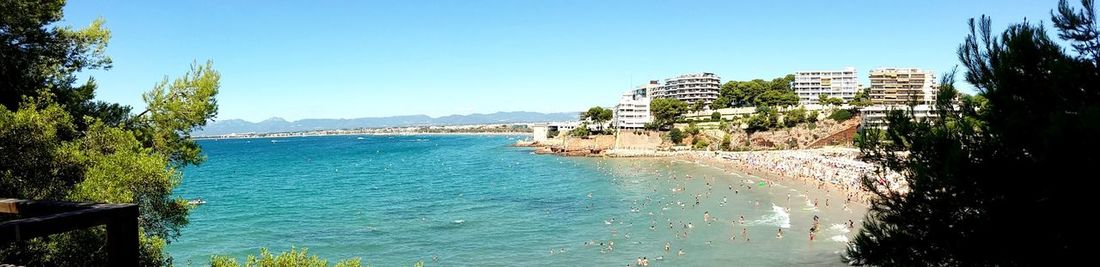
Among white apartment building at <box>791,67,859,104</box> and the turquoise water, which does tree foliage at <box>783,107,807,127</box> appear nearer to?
the turquoise water

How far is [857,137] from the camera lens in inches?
364

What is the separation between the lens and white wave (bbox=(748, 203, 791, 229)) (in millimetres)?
35594

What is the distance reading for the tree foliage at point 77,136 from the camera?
26.7ft

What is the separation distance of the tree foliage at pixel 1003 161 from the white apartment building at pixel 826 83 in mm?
147324

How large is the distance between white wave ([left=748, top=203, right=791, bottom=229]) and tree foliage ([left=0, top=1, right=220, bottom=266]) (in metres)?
30.7

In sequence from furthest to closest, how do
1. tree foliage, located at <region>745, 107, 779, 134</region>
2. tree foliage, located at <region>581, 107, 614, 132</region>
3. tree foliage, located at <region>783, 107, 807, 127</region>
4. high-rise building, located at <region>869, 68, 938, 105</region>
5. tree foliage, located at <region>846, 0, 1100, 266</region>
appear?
tree foliage, located at <region>581, 107, 614, 132</region> → high-rise building, located at <region>869, 68, 938, 105</region> → tree foliage, located at <region>745, 107, 779, 134</region> → tree foliage, located at <region>783, 107, 807, 127</region> → tree foliage, located at <region>846, 0, 1100, 266</region>

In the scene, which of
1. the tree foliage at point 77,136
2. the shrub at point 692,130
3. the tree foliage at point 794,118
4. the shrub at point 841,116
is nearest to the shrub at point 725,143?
the shrub at point 692,130

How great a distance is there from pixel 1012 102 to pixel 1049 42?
77cm

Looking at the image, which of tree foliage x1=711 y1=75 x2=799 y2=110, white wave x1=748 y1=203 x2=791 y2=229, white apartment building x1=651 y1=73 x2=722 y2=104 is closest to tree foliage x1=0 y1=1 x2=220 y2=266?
white wave x1=748 y1=203 x2=791 y2=229

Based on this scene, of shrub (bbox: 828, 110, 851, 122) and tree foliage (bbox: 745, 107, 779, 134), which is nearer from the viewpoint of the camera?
shrub (bbox: 828, 110, 851, 122)

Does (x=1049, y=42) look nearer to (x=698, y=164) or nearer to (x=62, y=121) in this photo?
(x=62, y=121)

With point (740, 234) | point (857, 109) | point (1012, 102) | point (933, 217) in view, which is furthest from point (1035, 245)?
point (857, 109)

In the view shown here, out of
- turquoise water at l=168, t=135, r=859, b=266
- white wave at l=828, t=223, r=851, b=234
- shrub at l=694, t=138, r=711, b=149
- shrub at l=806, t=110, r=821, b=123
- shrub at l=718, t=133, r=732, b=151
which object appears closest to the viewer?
turquoise water at l=168, t=135, r=859, b=266

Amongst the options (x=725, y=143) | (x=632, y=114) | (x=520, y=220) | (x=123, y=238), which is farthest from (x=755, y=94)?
(x=123, y=238)
